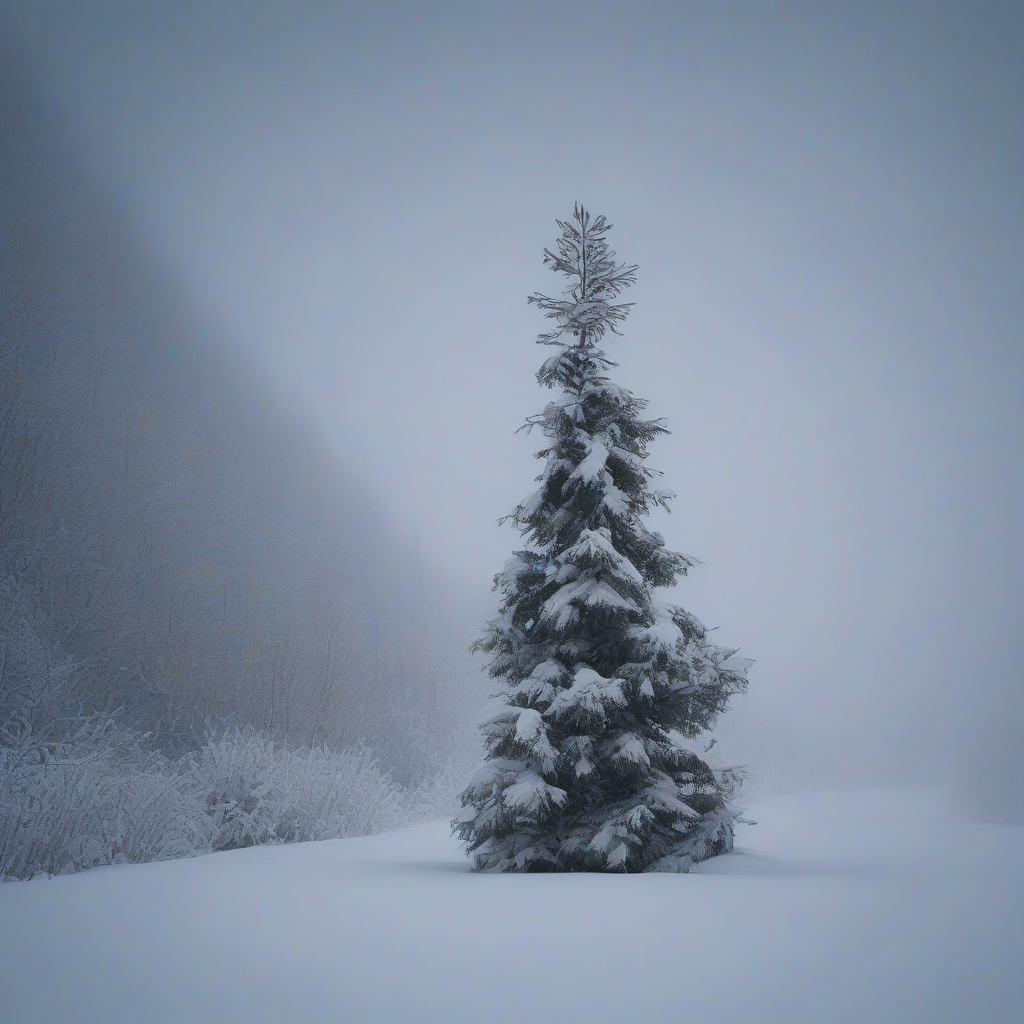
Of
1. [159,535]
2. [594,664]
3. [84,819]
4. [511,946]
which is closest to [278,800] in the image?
[84,819]

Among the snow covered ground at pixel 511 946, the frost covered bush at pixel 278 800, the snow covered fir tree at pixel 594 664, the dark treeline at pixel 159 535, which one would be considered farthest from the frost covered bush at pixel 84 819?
the dark treeline at pixel 159 535

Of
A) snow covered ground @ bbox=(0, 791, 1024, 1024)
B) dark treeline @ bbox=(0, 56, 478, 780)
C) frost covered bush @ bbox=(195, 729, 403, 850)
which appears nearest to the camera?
snow covered ground @ bbox=(0, 791, 1024, 1024)

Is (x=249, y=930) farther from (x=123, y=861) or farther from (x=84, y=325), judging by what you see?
(x=84, y=325)

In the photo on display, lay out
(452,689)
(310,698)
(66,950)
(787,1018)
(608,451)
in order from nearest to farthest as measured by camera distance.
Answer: (787,1018)
(66,950)
(608,451)
(310,698)
(452,689)

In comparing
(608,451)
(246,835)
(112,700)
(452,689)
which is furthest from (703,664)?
(452,689)

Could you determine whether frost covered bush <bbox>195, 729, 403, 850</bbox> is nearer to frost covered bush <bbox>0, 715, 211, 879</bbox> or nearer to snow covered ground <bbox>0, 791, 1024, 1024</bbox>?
frost covered bush <bbox>0, 715, 211, 879</bbox>

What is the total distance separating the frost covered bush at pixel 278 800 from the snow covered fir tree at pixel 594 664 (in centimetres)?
234

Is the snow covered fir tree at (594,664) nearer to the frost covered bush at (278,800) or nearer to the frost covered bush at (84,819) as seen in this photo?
the frost covered bush at (84,819)

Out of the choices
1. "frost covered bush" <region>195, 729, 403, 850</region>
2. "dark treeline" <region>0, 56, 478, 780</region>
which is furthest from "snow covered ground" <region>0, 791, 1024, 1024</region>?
"dark treeline" <region>0, 56, 478, 780</region>

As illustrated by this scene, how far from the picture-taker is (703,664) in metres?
4.76

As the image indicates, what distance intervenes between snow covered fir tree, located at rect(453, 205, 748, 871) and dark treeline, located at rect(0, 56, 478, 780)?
5837 millimetres

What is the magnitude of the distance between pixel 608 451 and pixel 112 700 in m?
10.8

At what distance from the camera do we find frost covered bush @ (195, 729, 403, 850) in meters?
5.81

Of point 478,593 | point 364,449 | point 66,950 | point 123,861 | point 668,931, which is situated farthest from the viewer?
point 364,449
